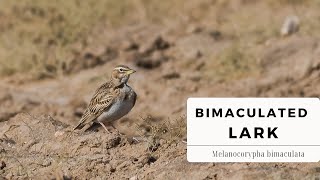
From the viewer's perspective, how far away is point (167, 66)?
14.2m

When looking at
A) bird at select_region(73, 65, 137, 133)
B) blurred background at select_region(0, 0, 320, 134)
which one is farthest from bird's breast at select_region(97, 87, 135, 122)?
blurred background at select_region(0, 0, 320, 134)

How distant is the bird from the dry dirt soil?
198 millimetres

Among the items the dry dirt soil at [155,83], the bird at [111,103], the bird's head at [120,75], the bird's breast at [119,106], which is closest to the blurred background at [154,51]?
the dry dirt soil at [155,83]

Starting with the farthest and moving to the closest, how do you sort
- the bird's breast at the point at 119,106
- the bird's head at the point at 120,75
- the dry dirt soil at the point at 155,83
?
1. the bird's head at the point at 120,75
2. the bird's breast at the point at 119,106
3. the dry dirt soil at the point at 155,83

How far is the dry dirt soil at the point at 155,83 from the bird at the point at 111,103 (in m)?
0.20

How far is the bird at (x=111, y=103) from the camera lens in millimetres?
9422

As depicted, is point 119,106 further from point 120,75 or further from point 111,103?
point 120,75

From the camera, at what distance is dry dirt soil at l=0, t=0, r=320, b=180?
8484 mm

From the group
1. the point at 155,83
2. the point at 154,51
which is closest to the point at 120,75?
the point at 155,83

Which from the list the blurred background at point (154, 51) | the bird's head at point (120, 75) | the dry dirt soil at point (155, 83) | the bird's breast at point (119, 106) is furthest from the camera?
the blurred background at point (154, 51)

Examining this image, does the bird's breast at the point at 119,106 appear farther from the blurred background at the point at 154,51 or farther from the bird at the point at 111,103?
Result: the blurred background at the point at 154,51

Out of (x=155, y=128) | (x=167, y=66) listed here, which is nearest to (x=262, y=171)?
(x=155, y=128)

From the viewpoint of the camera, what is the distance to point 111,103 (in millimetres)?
9453

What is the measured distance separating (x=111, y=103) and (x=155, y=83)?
413 cm
